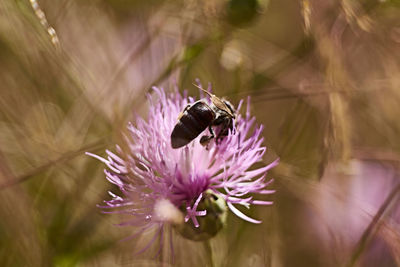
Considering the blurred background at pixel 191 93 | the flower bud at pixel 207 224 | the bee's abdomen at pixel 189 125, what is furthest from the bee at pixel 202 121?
the blurred background at pixel 191 93

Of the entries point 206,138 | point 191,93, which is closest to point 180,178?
point 206,138

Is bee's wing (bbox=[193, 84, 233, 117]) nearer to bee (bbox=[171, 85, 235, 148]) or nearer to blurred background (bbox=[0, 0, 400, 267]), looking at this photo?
bee (bbox=[171, 85, 235, 148])

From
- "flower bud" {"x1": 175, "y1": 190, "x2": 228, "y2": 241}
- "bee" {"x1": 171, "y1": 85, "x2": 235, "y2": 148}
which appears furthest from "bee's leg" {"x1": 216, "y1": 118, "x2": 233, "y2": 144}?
"flower bud" {"x1": 175, "y1": 190, "x2": 228, "y2": 241}

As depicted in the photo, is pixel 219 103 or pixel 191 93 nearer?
pixel 219 103

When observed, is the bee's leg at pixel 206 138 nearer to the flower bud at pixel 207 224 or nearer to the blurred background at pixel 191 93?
the flower bud at pixel 207 224

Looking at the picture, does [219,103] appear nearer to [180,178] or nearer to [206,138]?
[206,138]

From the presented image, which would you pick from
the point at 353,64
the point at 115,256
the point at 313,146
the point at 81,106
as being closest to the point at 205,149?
the point at 115,256
